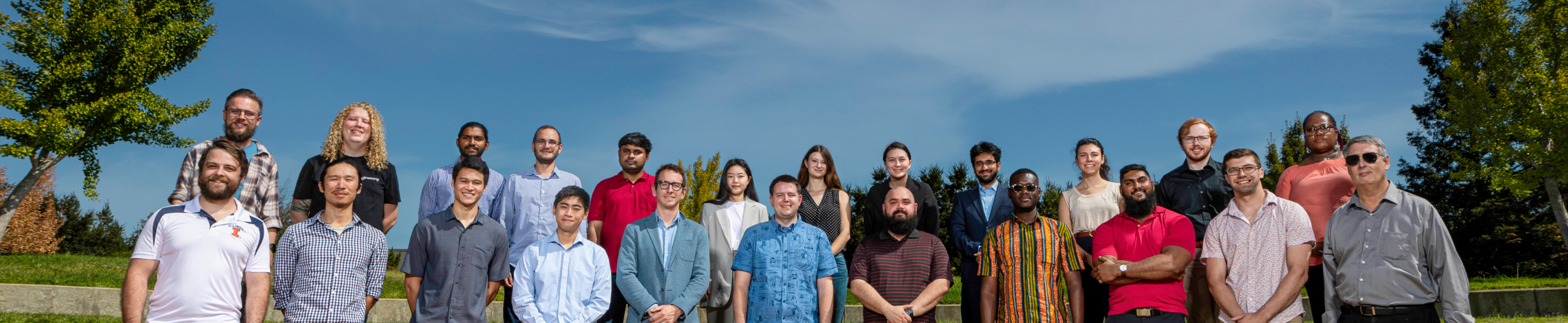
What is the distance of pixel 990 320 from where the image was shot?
5.56 m

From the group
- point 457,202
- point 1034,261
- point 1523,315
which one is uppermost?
point 457,202

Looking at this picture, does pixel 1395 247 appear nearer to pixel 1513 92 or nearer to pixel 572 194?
pixel 572 194

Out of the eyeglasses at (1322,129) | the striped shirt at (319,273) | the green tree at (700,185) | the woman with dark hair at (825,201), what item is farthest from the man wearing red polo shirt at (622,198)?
the green tree at (700,185)

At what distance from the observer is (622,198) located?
22.3ft

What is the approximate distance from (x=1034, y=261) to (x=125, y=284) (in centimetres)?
550

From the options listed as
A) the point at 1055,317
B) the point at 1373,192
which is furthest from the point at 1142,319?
the point at 1373,192

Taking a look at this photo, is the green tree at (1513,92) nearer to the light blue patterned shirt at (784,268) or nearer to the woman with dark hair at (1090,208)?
the woman with dark hair at (1090,208)

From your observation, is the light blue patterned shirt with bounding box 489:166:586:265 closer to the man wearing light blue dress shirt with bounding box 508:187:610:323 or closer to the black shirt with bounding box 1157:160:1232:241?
the man wearing light blue dress shirt with bounding box 508:187:610:323

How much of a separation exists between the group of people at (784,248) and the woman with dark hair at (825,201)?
1.17 feet

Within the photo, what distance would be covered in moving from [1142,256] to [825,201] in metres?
2.67

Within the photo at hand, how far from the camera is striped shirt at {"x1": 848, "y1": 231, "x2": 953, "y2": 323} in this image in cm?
561

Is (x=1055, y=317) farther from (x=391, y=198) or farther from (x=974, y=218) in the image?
(x=391, y=198)

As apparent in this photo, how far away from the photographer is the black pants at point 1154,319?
17.0ft

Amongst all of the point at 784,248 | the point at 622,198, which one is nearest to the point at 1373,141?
the point at 784,248
